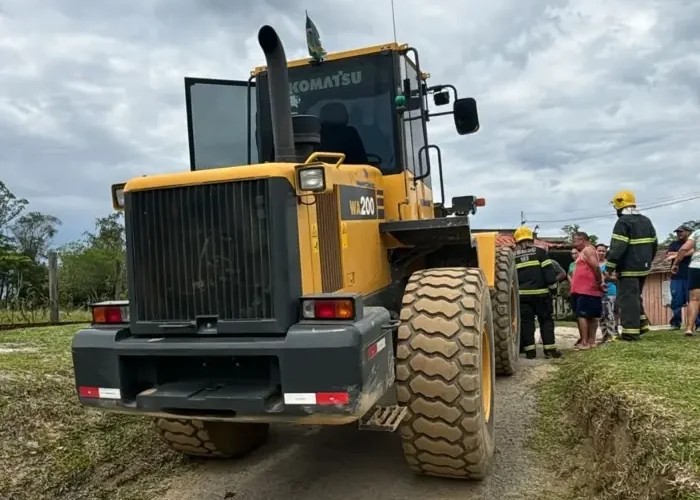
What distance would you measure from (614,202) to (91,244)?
4223cm

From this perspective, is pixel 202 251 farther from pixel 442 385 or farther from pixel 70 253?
pixel 70 253

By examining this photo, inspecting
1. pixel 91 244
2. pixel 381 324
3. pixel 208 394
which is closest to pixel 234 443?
pixel 208 394

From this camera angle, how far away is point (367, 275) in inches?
183

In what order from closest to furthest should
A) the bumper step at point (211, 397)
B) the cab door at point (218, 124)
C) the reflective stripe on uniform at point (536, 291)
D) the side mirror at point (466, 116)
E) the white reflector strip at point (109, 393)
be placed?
the bumper step at point (211, 397), the white reflector strip at point (109, 393), the side mirror at point (466, 116), the cab door at point (218, 124), the reflective stripe on uniform at point (536, 291)

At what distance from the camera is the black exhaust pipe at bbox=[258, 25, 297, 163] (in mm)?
3789

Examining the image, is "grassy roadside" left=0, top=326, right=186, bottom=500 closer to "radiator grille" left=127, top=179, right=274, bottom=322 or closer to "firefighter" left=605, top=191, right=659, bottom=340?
"radiator grille" left=127, top=179, right=274, bottom=322

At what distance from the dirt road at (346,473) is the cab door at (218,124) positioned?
2389mm

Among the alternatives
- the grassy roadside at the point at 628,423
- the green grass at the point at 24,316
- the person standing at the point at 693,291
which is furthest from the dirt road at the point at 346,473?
the green grass at the point at 24,316

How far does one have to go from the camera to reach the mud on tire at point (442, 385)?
3770 mm

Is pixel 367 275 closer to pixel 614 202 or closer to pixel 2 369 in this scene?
pixel 2 369

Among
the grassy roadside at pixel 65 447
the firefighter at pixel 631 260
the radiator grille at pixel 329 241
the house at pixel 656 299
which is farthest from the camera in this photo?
the house at pixel 656 299

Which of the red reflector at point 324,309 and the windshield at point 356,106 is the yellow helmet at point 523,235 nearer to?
the windshield at point 356,106

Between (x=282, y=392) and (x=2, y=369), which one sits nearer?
(x=282, y=392)

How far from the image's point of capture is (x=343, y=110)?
17.0 ft
